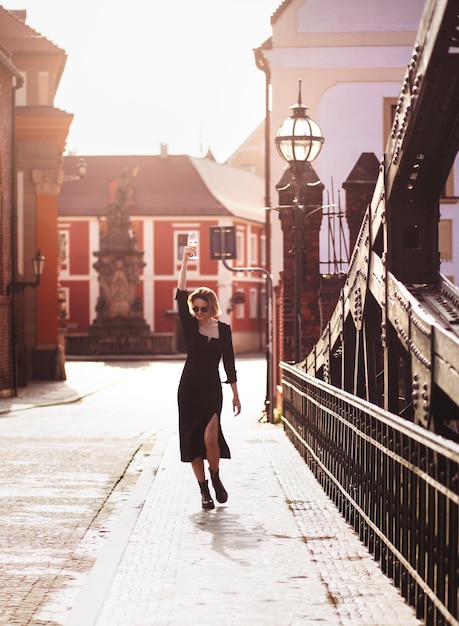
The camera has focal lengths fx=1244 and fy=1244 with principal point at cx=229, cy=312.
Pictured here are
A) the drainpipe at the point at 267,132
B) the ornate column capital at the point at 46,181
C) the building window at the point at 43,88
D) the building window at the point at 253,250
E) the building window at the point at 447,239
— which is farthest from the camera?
the building window at the point at 253,250

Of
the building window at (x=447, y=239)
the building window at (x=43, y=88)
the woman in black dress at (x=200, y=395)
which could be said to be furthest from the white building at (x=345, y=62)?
the woman in black dress at (x=200, y=395)

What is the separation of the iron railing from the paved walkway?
147 millimetres

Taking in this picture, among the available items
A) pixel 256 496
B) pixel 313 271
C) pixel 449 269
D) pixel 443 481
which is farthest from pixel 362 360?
pixel 449 269

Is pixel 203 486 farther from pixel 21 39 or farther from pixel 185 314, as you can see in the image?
pixel 21 39

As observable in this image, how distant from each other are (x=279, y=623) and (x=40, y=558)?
9.15 feet

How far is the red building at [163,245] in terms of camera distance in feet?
250

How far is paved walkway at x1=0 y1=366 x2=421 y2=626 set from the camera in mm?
6047

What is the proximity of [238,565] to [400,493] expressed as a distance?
1.25 m

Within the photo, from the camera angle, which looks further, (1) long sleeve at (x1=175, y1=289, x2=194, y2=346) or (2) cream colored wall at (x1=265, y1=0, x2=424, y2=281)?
(2) cream colored wall at (x1=265, y1=0, x2=424, y2=281)

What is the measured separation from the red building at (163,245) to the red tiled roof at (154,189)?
2.4 inches

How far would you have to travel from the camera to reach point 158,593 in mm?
6520

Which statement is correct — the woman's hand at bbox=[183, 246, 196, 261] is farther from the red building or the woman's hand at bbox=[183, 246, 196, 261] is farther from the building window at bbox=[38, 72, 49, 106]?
the red building

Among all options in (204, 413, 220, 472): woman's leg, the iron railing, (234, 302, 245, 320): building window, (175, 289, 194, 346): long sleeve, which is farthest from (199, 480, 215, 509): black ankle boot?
(234, 302, 245, 320): building window

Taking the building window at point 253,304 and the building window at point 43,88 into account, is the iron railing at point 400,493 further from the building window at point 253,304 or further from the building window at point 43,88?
the building window at point 253,304
